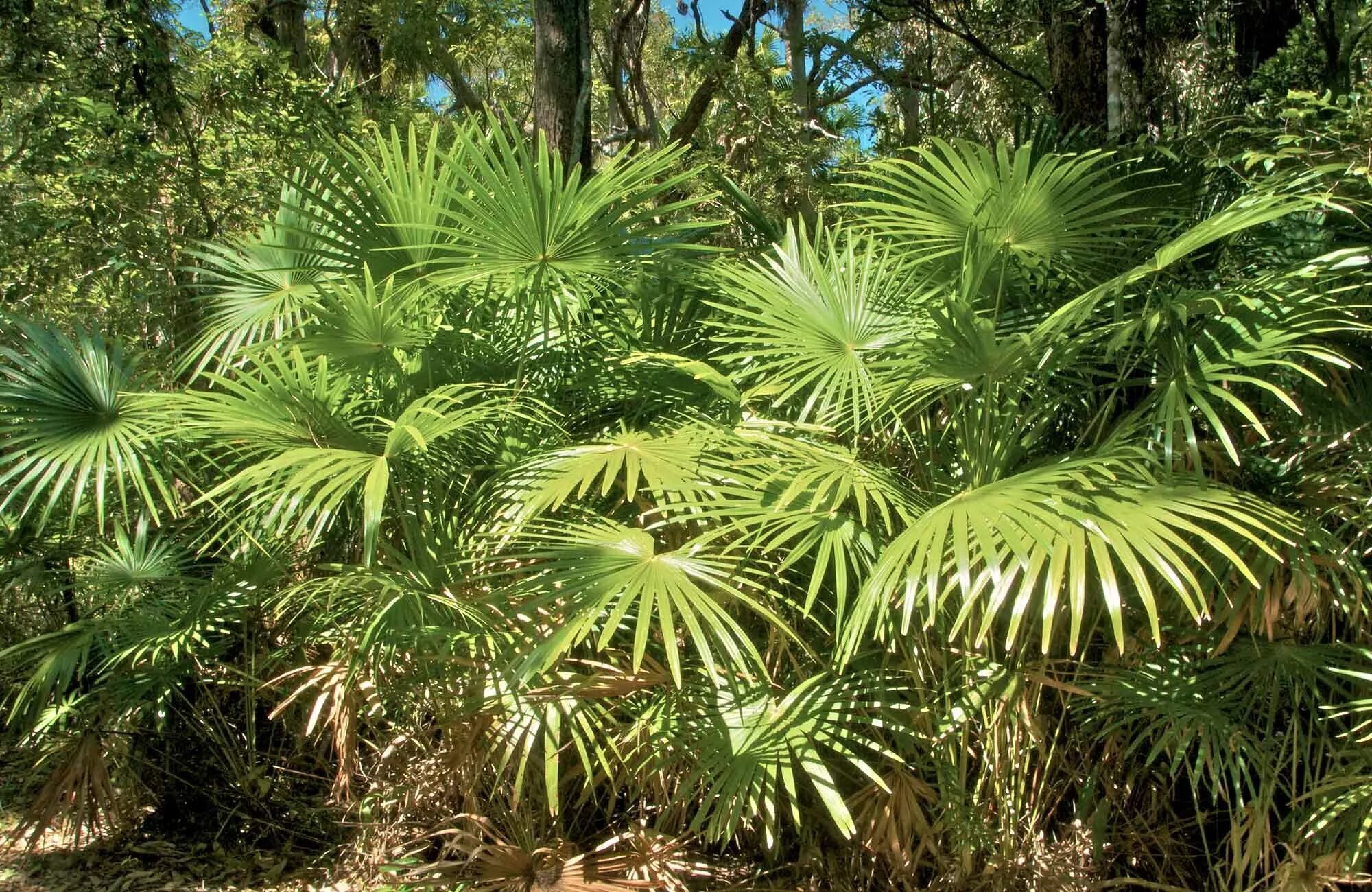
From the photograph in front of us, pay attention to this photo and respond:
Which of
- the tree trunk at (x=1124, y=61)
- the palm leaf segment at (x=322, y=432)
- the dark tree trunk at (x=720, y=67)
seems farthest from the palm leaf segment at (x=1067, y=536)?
the dark tree trunk at (x=720, y=67)

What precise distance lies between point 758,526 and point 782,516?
0.28 metres

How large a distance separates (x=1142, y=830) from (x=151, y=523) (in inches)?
128

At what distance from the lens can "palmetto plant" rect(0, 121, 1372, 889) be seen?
240 cm

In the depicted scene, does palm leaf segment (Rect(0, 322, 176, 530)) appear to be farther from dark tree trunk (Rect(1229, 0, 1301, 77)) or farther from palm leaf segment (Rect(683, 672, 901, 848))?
dark tree trunk (Rect(1229, 0, 1301, 77))

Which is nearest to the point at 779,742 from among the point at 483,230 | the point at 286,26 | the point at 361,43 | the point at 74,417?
the point at 483,230

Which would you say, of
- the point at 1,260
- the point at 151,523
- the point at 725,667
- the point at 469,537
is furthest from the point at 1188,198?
the point at 1,260

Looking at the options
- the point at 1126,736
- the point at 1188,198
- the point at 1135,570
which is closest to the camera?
the point at 1135,570

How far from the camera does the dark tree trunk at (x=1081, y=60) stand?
4.03m

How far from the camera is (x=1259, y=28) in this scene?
4.94m

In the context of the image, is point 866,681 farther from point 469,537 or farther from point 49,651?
point 49,651

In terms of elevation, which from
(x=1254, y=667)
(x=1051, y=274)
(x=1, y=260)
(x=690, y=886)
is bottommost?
(x=690, y=886)

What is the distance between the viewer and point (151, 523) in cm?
373

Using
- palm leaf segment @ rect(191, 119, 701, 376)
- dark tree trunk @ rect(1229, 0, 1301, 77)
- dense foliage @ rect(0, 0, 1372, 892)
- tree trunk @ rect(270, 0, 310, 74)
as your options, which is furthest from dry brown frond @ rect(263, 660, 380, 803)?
tree trunk @ rect(270, 0, 310, 74)

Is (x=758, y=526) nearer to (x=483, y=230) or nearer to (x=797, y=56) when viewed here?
(x=483, y=230)
